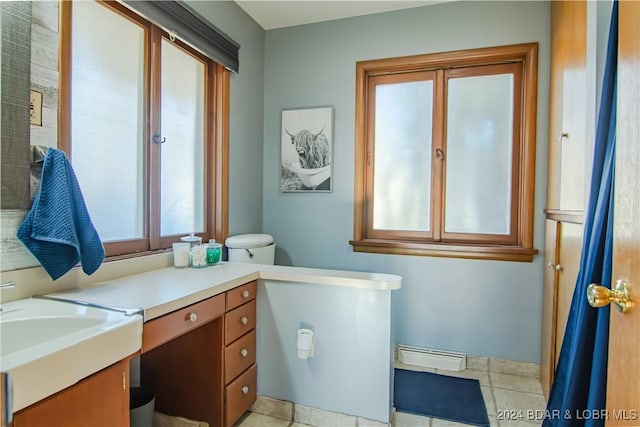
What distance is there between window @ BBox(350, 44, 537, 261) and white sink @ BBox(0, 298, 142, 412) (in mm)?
1792

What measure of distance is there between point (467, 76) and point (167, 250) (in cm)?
226

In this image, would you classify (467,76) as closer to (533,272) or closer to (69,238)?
(533,272)

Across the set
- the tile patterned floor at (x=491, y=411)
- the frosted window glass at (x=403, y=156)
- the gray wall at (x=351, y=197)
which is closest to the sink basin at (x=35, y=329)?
the tile patterned floor at (x=491, y=411)

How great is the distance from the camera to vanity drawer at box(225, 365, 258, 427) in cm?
163

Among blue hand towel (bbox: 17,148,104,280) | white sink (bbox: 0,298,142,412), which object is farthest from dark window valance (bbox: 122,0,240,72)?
white sink (bbox: 0,298,142,412)

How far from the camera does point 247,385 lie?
1.79 meters

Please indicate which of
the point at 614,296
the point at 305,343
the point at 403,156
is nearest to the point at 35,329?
the point at 305,343

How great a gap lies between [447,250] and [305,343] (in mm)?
1244

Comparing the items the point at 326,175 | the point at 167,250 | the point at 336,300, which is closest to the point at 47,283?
the point at 167,250

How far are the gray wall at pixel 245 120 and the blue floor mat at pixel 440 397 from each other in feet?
4.97

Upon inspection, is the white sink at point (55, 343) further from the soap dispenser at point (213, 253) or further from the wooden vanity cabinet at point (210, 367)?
the soap dispenser at point (213, 253)

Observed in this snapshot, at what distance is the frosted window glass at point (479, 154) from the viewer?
237 centimetres

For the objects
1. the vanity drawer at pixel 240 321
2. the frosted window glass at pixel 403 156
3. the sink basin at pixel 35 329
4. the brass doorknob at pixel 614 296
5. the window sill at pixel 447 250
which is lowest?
the vanity drawer at pixel 240 321

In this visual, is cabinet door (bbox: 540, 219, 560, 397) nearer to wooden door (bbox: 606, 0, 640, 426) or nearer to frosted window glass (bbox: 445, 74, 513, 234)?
frosted window glass (bbox: 445, 74, 513, 234)
